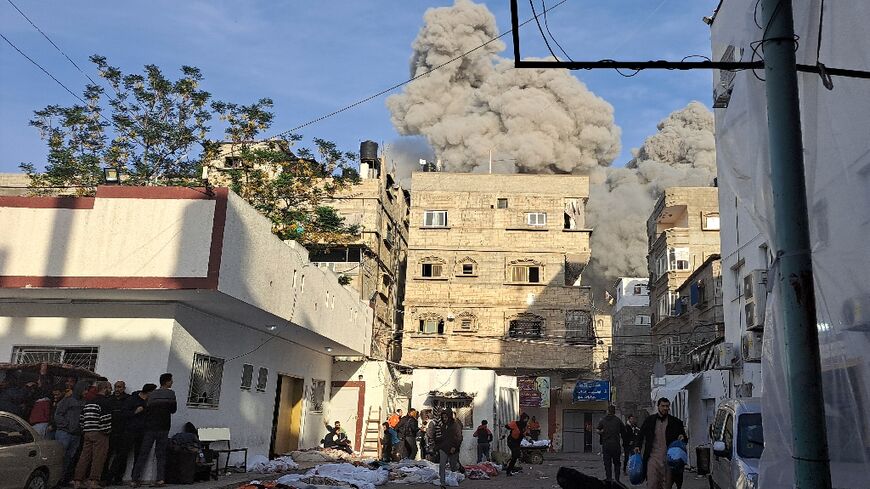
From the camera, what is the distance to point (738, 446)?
8758mm

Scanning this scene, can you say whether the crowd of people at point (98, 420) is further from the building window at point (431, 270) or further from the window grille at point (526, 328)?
the building window at point (431, 270)

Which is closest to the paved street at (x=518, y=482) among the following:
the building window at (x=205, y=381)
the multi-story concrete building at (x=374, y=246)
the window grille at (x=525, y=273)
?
the building window at (x=205, y=381)

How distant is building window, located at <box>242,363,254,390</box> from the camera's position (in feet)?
52.9

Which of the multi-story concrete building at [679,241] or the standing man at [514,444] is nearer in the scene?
the standing man at [514,444]

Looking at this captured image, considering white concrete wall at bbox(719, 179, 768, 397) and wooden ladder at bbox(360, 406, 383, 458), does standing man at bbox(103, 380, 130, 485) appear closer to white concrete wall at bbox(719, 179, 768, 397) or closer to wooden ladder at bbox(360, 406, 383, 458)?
wooden ladder at bbox(360, 406, 383, 458)

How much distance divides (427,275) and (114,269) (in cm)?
2796

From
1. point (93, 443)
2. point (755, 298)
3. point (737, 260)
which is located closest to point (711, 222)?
point (737, 260)

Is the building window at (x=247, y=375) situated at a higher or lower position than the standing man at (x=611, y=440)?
higher

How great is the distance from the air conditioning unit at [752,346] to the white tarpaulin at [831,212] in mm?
11884

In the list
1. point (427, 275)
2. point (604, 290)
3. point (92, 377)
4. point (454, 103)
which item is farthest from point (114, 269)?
point (604, 290)

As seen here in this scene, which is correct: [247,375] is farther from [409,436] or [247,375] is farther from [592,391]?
[592,391]

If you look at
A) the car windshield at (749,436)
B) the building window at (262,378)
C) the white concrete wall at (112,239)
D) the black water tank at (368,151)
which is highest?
the black water tank at (368,151)

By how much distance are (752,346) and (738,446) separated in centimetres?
840

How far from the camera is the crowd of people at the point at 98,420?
33.7 feet
